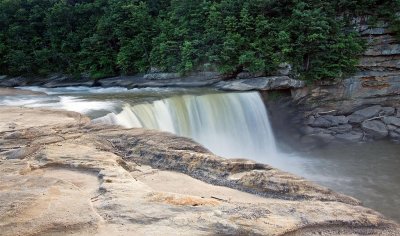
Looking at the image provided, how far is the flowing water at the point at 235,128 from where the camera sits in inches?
435

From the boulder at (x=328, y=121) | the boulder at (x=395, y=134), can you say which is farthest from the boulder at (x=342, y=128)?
the boulder at (x=395, y=134)

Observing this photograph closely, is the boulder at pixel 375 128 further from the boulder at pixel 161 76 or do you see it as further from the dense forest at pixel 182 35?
the boulder at pixel 161 76

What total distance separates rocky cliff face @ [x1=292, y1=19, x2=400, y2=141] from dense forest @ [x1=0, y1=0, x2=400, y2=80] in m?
0.57

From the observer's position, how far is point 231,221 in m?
3.60

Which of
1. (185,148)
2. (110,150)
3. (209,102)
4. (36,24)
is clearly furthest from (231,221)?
(36,24)

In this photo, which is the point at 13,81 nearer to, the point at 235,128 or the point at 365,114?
the point at 235,128

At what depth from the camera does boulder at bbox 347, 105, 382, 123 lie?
1459 cm

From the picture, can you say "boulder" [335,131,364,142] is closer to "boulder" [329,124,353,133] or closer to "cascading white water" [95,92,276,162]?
"boulder" [329,124,353,133]

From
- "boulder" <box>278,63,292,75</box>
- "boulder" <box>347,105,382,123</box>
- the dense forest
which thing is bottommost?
"boulder" <box>347,105,382,123</box>

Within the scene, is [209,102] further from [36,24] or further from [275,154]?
[36,24]

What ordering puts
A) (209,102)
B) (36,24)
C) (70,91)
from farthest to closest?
(36,24) → (70,91) → (209,102)

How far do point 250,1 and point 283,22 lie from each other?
1590mm

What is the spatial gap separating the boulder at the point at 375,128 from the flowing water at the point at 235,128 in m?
0.40

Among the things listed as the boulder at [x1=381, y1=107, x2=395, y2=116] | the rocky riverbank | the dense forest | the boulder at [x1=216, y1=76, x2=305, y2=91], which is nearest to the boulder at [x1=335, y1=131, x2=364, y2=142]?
the boulder at [x1=381, y1=107, x2=395, y2=116]
